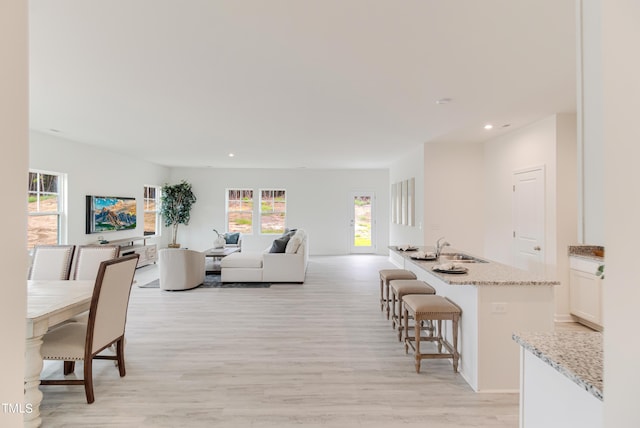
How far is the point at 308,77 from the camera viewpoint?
3008 mm

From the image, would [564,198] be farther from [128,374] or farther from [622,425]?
[128,374]

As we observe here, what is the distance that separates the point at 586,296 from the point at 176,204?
9.25 m

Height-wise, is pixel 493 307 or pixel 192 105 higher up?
pixel 192 105

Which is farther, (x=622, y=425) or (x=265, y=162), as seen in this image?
(x=265, y=162)

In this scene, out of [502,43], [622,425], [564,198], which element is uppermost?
[502,43]

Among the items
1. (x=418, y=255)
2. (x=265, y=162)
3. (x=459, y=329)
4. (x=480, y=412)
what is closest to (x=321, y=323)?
(x=418, y=255)

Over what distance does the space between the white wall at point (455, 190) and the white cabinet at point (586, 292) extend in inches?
76.4

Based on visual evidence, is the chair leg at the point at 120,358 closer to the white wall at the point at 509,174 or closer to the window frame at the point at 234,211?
the white wall at the point at 509,174

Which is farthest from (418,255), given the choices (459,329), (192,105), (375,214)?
(375,214)

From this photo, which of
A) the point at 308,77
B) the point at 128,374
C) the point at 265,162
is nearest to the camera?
the point at 128,374

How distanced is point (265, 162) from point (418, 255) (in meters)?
5.70

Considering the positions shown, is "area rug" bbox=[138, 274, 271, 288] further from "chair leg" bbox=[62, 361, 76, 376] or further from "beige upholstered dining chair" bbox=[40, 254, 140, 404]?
"beige upholstered dining chair" bbox=[40, 254, 140, 404]

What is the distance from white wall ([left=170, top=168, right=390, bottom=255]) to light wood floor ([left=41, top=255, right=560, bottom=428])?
18.2 feet

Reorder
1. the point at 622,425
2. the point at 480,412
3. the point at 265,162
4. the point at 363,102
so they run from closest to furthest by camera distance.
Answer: the point at 622,425 → the point at 480,412 → the point at 363,102 → the point at 265,162
